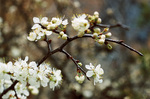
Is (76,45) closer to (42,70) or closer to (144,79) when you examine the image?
(144,79)

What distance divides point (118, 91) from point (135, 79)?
1.70 ft

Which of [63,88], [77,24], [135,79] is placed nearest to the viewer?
[77,24]

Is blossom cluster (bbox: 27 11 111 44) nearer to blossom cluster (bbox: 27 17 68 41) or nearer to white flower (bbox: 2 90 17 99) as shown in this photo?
blossom cluster (bbox: 27 17 68 41)

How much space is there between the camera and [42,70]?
729mm

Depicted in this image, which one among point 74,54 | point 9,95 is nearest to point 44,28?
point 9,95

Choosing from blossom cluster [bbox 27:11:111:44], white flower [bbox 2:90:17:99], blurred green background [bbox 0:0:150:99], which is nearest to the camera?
blossom cluster [bbox 27:11:111:44]

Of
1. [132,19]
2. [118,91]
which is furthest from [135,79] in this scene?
[132,19]

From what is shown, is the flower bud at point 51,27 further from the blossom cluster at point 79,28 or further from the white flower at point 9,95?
the white flower at point 9,95

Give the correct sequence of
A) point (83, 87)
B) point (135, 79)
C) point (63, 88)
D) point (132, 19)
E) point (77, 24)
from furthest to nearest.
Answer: point (132, 19), point (135, 79), point (83, 87), point (63, 88), point (77, 24)

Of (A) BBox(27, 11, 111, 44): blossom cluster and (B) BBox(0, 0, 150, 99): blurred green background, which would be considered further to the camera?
(B) BBox(0, 0, 150, 99): blurred green background

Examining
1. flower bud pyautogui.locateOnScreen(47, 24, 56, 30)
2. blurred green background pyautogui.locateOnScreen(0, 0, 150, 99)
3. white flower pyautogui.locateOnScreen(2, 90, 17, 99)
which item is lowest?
white flower pyautogui.locateOnScreen(2, 90, 17, 99)

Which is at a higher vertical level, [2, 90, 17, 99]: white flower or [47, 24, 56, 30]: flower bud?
[47, 24, 56, 30]: flower bud

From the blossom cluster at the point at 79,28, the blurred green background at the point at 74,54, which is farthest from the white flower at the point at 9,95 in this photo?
the blurred green background at the point at 74,54

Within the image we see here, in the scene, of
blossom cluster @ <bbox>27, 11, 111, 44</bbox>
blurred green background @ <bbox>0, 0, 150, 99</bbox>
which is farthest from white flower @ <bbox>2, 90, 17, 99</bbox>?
blurred green background @ <bbox>0, 0, 150, 99</bbox>
